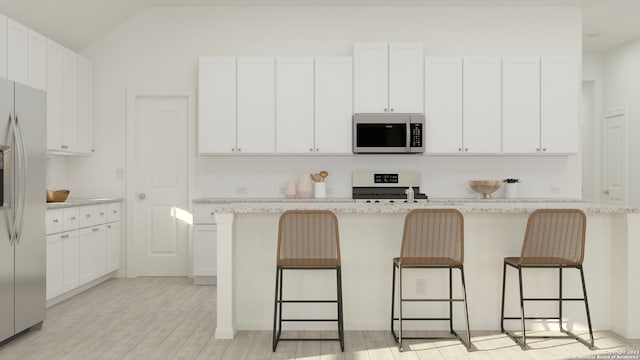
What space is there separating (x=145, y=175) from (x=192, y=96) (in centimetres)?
108

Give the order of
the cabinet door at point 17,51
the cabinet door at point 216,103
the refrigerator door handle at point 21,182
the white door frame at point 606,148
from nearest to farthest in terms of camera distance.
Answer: the refrigerator door handle at point 21,182, the cabinet door at point 17,51, the cabinet door at point 216,103, the white door frame at point 606,148

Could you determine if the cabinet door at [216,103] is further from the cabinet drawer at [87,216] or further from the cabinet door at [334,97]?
the cabinet drawer at [87,216]

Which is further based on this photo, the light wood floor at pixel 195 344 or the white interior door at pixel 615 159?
the white interior door at pixel 615 159

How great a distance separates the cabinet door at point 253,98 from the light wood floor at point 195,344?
201 centimetres

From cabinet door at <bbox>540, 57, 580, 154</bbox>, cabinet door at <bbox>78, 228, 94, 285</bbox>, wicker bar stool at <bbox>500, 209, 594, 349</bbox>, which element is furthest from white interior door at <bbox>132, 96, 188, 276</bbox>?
cabinet door at <bbox>540, 57, 580, 154</bbox>

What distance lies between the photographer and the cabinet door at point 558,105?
212 inches

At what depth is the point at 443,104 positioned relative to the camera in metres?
5.38

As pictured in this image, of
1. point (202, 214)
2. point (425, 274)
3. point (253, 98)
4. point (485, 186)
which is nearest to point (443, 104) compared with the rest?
point (485, 186)

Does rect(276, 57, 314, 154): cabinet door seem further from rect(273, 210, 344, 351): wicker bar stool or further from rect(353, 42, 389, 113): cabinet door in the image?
rect(273, 210, 344, 351): wicker bar stool

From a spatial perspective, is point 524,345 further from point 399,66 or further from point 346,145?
point 399,66

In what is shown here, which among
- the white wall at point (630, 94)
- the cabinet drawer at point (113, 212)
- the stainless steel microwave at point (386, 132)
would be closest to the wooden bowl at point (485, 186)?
the stainless steel microwave at point (386, 132)

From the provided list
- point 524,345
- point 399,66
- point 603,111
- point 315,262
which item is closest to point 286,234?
point 315,262

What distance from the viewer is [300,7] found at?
572 centimetres

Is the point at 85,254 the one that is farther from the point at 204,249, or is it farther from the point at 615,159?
the point at 615,159
